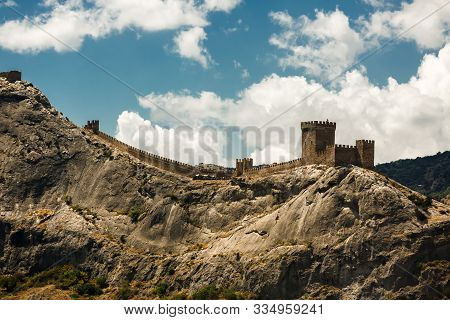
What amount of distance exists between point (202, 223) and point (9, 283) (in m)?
26.1

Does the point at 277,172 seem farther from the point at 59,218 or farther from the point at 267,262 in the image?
the point at 59,218

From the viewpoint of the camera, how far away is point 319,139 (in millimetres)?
98062

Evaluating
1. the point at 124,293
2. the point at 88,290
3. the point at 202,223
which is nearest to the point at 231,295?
the point at 124,293

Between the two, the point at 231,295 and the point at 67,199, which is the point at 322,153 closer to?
the point at 231,295

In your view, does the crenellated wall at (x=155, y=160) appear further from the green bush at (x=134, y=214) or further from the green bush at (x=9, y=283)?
the green bush at (x=9, y=283)

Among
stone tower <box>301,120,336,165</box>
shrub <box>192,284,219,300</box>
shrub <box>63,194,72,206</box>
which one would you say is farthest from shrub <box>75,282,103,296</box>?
stone tower <box>301,120,336,165</box>

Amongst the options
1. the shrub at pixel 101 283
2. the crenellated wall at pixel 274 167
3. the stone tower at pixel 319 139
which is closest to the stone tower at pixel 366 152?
the stone tower at pixel 319 139

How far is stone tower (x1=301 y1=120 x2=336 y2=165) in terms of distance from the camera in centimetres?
9775

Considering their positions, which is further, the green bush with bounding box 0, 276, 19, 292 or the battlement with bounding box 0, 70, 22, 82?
the battlement with bounding box 0, 70, 22, 82

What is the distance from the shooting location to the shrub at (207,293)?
9294 cm

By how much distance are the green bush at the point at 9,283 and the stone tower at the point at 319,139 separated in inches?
1633

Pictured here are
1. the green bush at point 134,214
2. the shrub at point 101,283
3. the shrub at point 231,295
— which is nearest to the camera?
the shrub at point 231,295

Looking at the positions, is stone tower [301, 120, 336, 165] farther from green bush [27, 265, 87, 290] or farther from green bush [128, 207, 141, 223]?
green bush [27, 265, 87, 290]

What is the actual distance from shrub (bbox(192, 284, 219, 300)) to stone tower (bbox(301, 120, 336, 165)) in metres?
19.1
